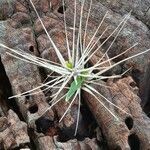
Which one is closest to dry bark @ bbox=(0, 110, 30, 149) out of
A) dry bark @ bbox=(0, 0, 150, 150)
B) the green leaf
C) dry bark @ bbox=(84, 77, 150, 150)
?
dry bark @ bbox=(0, 0, 150, 150)

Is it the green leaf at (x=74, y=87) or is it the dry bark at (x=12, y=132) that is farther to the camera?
the green leaf at (x=74, y=87)

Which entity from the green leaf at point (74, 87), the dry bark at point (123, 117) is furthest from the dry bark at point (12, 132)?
the dry bark at point (123, 117)

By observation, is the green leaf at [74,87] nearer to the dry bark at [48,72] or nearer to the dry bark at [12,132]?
the dry bark at [48,72]

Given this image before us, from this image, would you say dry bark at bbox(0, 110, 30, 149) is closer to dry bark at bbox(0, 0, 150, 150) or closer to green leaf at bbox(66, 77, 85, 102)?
dry bark at bbox(0, 0, 150, 150)

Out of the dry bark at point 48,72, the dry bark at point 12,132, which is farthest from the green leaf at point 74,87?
the dry bark at point 12,132

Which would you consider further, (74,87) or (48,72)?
(48,72)

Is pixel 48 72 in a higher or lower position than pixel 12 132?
higher

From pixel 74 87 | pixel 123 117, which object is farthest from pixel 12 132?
pixel 123 117

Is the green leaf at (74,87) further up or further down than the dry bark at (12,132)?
further up

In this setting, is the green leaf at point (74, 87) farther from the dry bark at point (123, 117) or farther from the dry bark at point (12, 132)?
the dry bark at point (12, 132)

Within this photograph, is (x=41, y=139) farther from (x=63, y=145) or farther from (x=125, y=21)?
(x=125, y=21)

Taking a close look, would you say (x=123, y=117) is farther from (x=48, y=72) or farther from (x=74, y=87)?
(x=48, y=72)

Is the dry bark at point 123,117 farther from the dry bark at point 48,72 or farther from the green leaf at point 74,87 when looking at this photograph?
the green leaf at point 74,87
